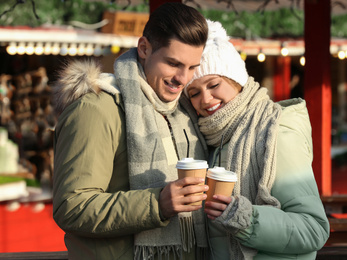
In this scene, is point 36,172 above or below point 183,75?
below

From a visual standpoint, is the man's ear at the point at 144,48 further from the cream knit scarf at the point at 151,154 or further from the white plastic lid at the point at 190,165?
the white plastic lid at the point at 190,165

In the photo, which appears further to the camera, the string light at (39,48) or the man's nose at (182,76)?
the string light at (39,48)

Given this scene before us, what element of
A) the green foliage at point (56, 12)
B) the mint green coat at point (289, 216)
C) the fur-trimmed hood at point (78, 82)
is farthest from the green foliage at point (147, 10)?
the fur-trimmed hood at point (78, 82)

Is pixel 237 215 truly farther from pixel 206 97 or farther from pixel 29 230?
pixel 29 230

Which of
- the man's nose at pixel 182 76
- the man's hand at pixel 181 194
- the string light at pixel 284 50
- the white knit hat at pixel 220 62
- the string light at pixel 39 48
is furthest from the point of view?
the string light at pixel 284 50

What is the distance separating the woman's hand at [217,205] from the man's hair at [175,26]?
0.66 m

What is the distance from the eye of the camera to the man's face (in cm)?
179

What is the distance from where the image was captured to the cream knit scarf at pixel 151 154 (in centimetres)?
175

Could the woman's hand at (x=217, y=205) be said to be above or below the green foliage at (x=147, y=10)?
below

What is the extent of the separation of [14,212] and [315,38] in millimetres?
4695

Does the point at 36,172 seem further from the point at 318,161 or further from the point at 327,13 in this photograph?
the point at 327,13

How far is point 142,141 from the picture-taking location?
5.75ft

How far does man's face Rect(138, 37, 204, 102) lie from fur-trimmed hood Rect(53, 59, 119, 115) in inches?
6.9

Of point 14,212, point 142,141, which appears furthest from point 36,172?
point 142,141
